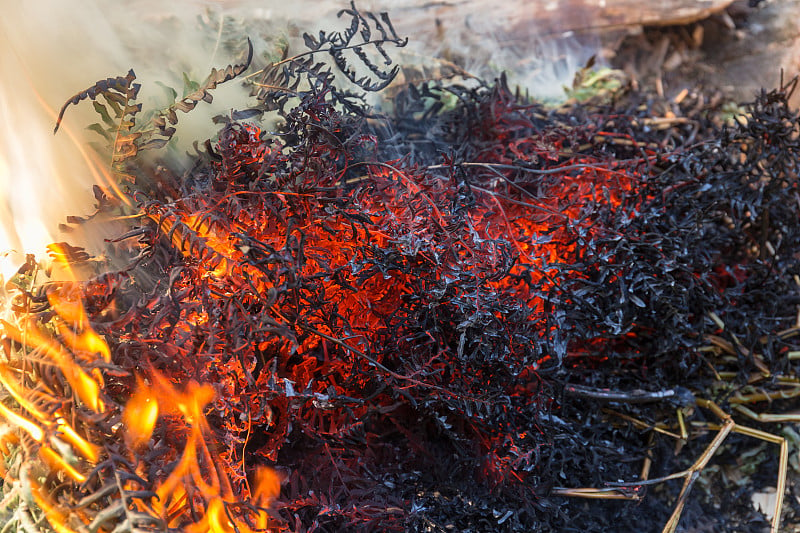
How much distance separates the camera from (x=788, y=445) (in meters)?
1.08

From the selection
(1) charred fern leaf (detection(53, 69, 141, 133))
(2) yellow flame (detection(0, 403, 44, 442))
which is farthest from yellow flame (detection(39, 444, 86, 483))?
(1) charred fern leaf (detection(53, 69, 141, 133))

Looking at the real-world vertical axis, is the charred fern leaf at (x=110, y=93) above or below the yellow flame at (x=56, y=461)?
above

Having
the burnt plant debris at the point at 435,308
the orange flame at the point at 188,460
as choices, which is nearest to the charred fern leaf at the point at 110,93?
the burnt plant debris at the point at 435,308

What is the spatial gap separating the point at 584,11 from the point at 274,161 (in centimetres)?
107

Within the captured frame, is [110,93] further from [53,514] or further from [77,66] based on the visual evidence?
[53,514]

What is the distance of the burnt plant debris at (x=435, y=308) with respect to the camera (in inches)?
27.7

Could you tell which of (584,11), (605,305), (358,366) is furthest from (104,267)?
(584,11)

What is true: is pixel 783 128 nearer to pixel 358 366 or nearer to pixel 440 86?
pixel 440 86

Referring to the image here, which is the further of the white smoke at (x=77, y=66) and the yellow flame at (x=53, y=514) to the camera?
the white smoke at (x=77, y=66)

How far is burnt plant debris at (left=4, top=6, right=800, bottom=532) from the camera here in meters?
0.70

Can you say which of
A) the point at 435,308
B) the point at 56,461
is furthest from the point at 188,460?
the point at 435,308

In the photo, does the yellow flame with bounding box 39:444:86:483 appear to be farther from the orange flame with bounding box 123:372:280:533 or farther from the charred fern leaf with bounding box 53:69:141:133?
the charred fern leaf with bounding box 53:69:141:133

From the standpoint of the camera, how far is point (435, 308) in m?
0.80

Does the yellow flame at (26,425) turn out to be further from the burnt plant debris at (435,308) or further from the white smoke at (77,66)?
the white smoke at (77,66)
